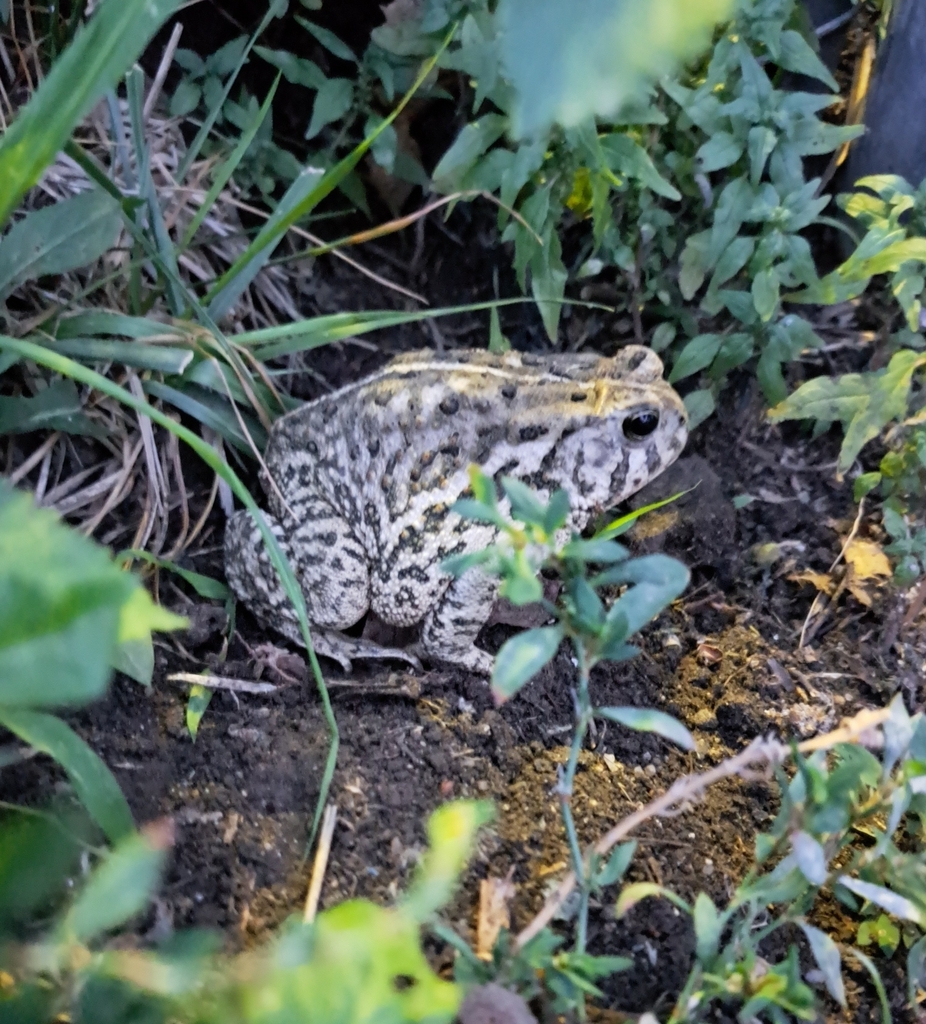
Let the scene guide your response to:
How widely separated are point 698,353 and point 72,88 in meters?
1.96

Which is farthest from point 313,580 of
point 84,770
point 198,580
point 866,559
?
point 866,559

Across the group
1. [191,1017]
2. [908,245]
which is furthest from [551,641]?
[908,245]

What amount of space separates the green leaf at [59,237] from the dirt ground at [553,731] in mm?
911

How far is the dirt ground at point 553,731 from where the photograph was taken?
184 centimetres

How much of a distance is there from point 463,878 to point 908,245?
6.34ft

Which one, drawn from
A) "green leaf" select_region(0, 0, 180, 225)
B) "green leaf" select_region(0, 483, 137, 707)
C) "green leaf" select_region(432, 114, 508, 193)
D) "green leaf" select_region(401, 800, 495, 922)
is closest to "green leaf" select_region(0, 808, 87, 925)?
"green leaf" select_region(0, 483, 137, 707)

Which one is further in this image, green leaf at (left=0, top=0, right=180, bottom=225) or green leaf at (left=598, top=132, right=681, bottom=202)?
green leaf at (left=598, top=132, right=681, bottom=202)

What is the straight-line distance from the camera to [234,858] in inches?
73.7

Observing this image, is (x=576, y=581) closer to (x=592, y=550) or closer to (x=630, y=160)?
(x=592, y=550)

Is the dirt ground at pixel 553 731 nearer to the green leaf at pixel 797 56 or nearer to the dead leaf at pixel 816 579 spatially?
the dead leaf at pixel 816 579

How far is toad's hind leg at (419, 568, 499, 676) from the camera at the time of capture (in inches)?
105

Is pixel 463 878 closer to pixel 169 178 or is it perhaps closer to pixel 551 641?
pixel 551 641

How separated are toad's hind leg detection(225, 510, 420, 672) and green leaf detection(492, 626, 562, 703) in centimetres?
140

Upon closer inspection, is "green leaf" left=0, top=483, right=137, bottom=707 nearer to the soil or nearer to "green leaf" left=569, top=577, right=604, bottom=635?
"green leaf" left=569, top=577, right=604, bottom=635
